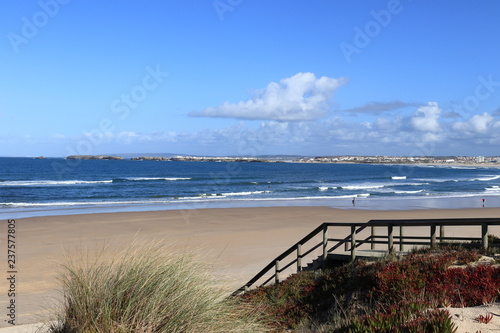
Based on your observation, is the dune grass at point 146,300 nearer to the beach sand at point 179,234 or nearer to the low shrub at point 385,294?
the low shrub at point 385,294

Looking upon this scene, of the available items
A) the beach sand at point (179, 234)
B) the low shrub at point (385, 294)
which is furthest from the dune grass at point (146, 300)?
the beach sand at point (179, 234)

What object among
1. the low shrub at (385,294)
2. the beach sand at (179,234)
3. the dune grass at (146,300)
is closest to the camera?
the low shrub at (385,294)

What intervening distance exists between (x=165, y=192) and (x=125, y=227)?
2784cm

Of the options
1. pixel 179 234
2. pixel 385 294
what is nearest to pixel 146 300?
pixel 385 294

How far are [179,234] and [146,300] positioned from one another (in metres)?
19.5

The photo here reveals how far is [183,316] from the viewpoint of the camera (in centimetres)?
569

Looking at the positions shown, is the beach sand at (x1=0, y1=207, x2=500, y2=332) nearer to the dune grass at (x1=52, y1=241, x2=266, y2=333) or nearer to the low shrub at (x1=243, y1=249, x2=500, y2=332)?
the low shrub at (x1=243, y1=249, x2=500, y2=332)

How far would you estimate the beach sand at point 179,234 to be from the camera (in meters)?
14.6

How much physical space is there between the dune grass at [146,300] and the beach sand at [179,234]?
181 inches

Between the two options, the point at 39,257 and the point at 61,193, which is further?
the point at 61,193

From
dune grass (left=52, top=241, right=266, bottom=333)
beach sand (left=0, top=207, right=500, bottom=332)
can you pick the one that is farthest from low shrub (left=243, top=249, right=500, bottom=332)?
beach sand (left=0, top=207, right=500, bottom=332)

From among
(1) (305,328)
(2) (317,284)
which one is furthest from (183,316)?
(2) (317,284)

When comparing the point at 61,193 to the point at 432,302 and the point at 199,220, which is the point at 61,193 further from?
the point at 432,302

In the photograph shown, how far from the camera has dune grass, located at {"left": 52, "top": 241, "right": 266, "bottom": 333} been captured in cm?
559
